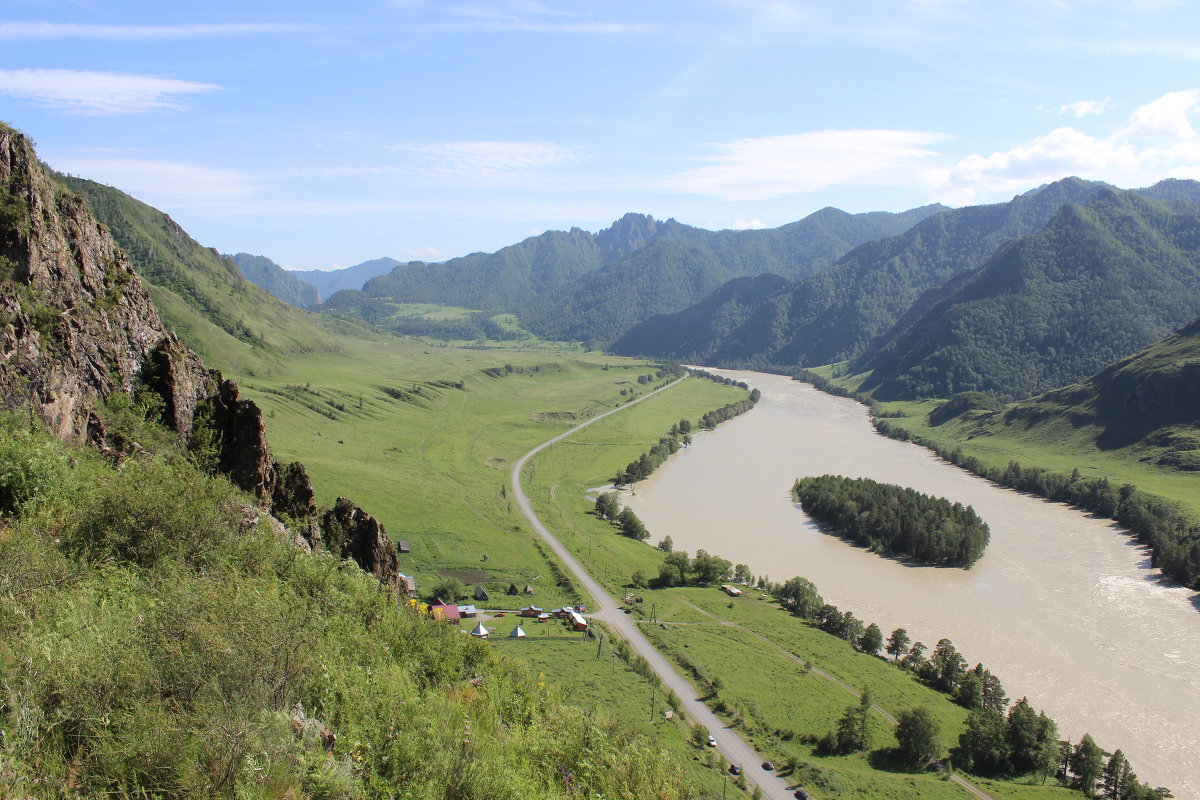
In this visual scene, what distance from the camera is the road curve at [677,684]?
40000mm

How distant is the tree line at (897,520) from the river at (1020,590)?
2154 millimetres

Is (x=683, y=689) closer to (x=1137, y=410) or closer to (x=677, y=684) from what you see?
(x=677, y=684)

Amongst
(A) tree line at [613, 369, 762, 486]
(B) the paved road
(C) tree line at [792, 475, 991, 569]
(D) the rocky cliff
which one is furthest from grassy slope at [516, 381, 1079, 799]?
(A) tree line at [613, 369, 762, 486]

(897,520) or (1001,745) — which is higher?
(897,520)

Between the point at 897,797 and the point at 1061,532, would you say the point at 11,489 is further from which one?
the point at 1061,532

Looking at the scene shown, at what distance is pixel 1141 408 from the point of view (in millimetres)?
147375

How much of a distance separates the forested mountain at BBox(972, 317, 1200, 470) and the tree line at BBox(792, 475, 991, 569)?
220ft

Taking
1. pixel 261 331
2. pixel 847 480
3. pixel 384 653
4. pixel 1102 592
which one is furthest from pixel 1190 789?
pixel 261 331

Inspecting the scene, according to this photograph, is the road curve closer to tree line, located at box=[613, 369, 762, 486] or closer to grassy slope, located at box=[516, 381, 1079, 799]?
grassy slope, located at box=[516, 381, 1079, 799]

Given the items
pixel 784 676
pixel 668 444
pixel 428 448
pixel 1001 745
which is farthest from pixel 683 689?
pixel 668 444

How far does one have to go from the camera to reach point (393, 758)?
12898 mm

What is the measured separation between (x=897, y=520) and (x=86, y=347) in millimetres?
85716

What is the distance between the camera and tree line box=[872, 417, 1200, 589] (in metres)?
77.1

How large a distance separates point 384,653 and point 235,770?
1011 centimetres
